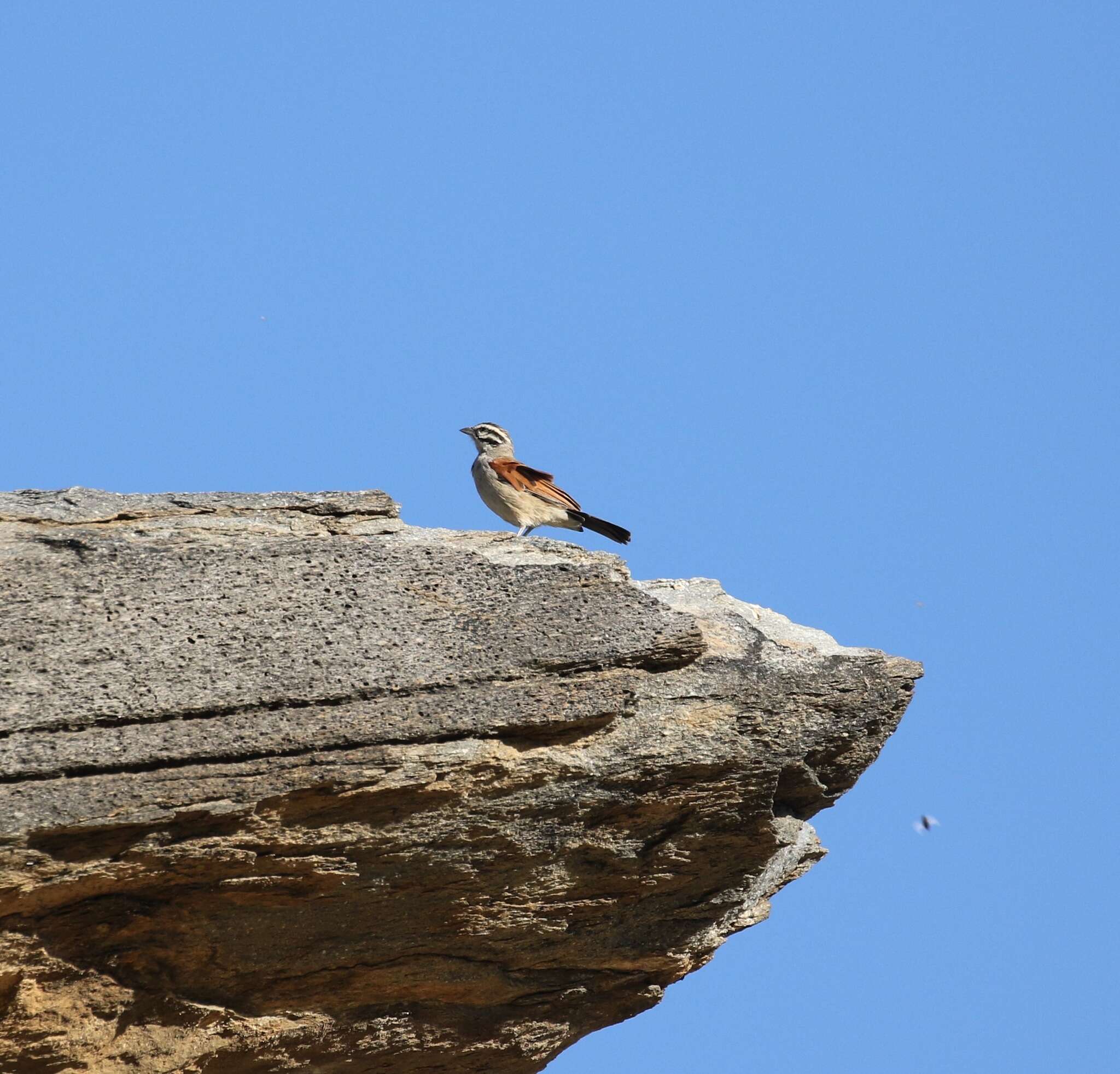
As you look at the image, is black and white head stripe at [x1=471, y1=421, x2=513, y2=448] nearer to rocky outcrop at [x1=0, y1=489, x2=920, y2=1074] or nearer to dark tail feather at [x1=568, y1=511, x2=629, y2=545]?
dark tail feather at [x1=568, y1=511, x2=629, y2=545]

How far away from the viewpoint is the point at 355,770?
7852 millimetres

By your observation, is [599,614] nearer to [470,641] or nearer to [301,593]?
[470,641]

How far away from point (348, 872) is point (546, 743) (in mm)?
1190

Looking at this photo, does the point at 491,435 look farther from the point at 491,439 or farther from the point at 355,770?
the point at 355,770

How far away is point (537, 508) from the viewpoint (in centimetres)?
1299

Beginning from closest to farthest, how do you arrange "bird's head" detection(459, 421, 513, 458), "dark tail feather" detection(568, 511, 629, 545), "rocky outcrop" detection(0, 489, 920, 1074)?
"rocky outcrop" detection(0, 489, 920, 1074) → "dark tail feather" detection(568, 511, 629, 545) → "bird's head" detection(459, 421, 513, 458)

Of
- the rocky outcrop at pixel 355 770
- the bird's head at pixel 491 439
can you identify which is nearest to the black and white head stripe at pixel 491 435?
the bird's head at pixel 491 439

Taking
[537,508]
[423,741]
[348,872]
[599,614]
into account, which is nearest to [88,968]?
[348,872]

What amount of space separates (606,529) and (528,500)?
2.92 ft

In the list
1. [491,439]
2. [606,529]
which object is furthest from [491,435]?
[606,529]

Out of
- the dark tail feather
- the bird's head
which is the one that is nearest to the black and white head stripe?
the bird's head

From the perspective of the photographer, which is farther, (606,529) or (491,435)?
(491,435)

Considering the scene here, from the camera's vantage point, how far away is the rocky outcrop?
7785 mm

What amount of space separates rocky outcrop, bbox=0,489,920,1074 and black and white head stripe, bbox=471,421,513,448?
18.9 feet
